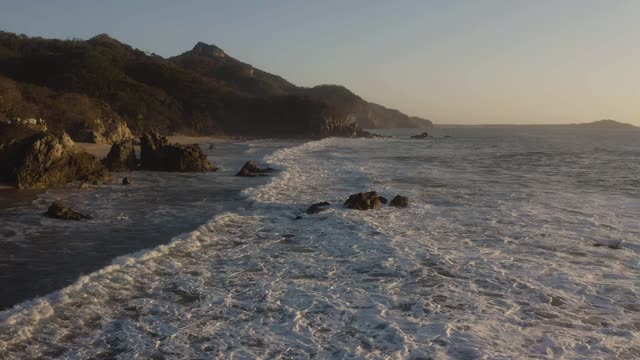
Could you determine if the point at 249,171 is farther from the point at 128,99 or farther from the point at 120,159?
the point at 128,99

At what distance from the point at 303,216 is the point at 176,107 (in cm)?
8204

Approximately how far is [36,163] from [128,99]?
60.7 meters

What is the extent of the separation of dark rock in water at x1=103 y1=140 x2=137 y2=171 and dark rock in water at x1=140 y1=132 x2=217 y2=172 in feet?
2.60

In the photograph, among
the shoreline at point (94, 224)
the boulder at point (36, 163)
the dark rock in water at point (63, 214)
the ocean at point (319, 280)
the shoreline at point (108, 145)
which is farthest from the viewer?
the shoreline at point (108, 145)

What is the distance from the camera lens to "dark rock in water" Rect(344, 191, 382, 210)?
675 inches

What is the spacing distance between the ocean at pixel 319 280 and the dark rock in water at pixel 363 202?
47 cm

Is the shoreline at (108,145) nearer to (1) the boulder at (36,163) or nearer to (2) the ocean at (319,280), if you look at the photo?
(1) the boulder at (36,163)

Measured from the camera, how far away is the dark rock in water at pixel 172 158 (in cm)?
2831

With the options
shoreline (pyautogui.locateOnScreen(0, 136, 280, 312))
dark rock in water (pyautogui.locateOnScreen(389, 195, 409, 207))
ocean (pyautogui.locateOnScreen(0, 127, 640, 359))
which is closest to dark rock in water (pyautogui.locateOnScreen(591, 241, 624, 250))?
ocean (pyautogui.locateOnScreen(0, 127, 640, 359))

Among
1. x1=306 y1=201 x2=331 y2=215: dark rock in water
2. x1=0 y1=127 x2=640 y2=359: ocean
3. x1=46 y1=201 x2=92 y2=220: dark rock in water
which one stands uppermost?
x1=46 y1=201 x2=92 y2=220: dark rock in water

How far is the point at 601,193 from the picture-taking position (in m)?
22.5

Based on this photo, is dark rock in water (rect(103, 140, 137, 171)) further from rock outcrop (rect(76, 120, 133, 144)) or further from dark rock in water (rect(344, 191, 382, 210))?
dark rock in water (rect(344, 191, 382, 210))

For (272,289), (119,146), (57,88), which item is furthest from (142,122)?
(272,289)

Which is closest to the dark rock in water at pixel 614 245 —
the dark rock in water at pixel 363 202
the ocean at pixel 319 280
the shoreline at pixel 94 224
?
the ocean at pixel 319 280
